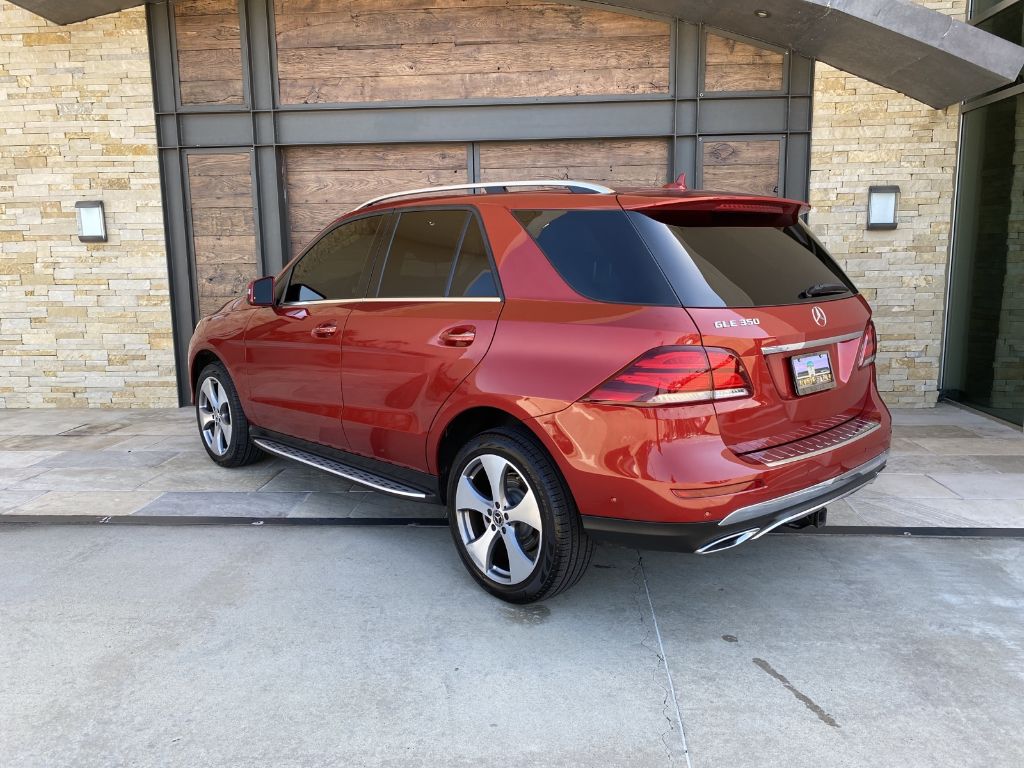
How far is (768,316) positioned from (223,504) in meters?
3.62

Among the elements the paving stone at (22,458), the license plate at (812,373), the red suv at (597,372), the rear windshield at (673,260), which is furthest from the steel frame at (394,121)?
the license plate at (812,373)

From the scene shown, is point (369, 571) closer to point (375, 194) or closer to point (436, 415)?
point (436, 415)

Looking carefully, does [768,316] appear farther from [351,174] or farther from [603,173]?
[351,174]

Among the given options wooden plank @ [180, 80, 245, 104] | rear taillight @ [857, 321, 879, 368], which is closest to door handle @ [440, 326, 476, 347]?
rear taillight @ [857, 321, 879, 368]

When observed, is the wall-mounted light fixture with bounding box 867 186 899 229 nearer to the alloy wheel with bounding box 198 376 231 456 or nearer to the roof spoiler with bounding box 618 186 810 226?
the roof spoiler with bounding box 618 186 810 226

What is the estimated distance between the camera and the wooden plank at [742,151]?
751cm

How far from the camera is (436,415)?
3.73 meters

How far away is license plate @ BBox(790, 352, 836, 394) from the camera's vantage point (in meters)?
3.15

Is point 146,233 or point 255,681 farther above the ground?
point 146,233

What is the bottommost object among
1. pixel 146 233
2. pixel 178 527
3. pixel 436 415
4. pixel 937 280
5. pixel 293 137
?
pixel 178 527

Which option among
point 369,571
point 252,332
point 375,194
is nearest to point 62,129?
point 375,194

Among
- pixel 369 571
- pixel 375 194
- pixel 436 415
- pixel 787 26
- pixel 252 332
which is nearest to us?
pixel 436 415

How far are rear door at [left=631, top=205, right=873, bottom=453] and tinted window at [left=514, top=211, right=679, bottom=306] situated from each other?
0.06 m

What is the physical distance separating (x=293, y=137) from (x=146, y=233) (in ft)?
5.84
